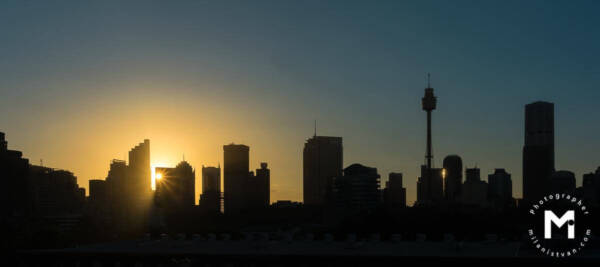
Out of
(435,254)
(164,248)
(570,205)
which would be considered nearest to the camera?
(435,254)

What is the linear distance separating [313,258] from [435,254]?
11016mm

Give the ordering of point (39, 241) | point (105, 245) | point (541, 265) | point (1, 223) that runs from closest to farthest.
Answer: point (541, 265) → point (105, 245) → point (39, 241) → point (1, 223)

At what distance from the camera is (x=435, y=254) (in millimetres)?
57031

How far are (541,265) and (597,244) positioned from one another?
7850mm

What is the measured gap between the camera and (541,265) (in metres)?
53.6

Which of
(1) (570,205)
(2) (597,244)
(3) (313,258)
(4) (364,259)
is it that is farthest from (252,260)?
(1) (570,205)

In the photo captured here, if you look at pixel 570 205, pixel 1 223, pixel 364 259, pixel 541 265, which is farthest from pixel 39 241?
pixel 570 205

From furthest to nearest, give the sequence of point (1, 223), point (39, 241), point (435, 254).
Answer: point (1, 223)
point (39, 241)
point (435, 254)

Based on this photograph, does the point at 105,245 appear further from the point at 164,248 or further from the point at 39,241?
the point at 39,241

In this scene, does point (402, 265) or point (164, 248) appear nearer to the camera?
point (402, 265)

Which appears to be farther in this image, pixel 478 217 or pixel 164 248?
pixel 478 217

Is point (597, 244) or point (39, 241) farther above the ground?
point (597, 244)

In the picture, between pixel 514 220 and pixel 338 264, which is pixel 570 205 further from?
pixel 338 264

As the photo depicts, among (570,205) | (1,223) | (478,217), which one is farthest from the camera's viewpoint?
(478,217)
